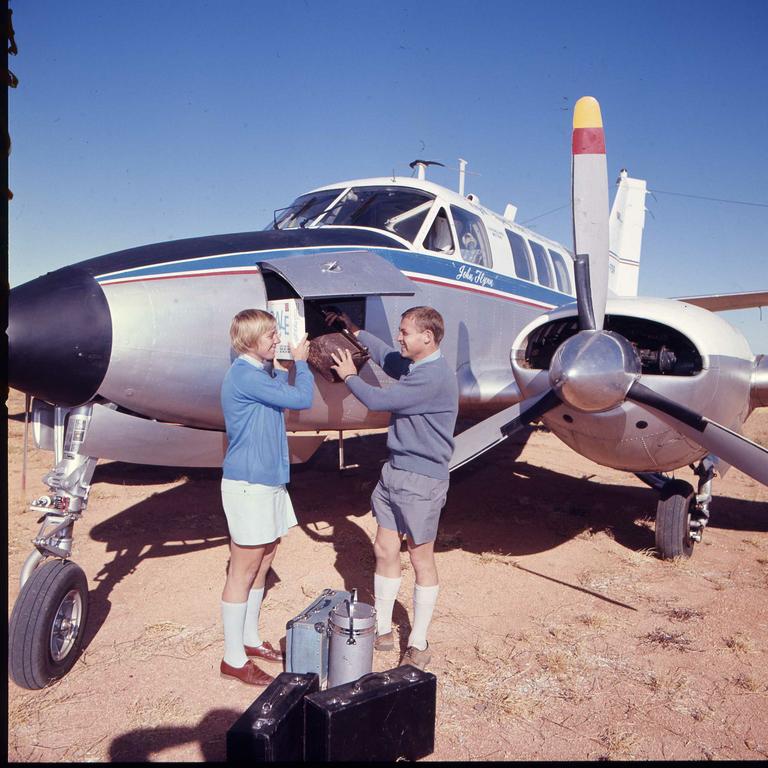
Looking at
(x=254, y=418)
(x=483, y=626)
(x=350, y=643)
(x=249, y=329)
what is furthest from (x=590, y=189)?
(x=350, y=643)

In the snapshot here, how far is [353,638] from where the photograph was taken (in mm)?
3346

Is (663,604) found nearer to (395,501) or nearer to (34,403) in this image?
(395,501)

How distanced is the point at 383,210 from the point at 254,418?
3306 millimetres

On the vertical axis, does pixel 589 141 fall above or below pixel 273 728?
above

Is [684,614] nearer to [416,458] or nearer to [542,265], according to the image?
[416,458]

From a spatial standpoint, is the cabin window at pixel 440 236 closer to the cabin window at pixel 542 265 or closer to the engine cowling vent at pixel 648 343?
the engine cowling vent at pixel 648 343

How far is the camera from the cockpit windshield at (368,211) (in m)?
6.08

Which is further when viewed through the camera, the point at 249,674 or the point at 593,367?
the point at 593,367

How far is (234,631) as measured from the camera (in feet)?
11.9

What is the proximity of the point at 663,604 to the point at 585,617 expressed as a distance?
825mm

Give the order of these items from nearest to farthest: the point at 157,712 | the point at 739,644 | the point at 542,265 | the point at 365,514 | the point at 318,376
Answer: the point at 157,712 < the point at 739,644 < the point at 318,376 < the point at 365,514 < the point at 542,265

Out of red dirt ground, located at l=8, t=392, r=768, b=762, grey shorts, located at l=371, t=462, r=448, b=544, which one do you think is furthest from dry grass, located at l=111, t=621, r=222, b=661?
grey shorts, located at l=371, t=462, r=448, b=544

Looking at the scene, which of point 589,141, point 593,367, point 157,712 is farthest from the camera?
point 589,141

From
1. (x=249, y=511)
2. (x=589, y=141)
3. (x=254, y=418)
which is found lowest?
(x=249, y=511)
